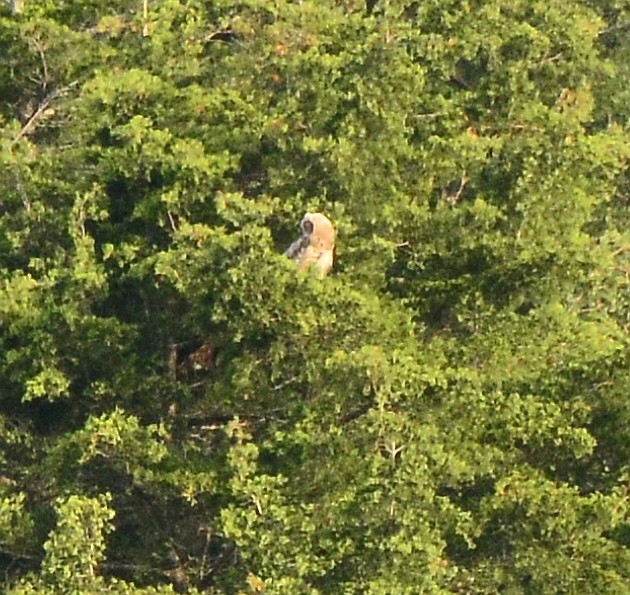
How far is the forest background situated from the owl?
150 mm

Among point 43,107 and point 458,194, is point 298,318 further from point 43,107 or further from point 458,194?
point 43,107

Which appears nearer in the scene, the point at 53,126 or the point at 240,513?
the point at 240,513

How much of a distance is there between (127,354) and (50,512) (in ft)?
3.55

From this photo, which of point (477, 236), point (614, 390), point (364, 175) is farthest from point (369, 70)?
point (614, 390)

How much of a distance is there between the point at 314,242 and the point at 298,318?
0.75 m

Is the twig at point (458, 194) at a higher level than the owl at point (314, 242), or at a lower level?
lower

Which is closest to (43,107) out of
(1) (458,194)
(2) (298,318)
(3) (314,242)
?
(3) (314,242)

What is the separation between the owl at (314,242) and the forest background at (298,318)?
150mm

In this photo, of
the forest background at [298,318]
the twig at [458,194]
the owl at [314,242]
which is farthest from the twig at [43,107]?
the twig at [458,194]

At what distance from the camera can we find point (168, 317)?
26.3ft

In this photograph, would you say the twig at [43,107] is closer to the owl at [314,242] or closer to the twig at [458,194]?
the owl at [314,242]

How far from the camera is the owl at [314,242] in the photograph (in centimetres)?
777

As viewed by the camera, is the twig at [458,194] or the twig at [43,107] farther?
the twig at [43,107]

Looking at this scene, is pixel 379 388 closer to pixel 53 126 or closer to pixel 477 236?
pixel 477 236
